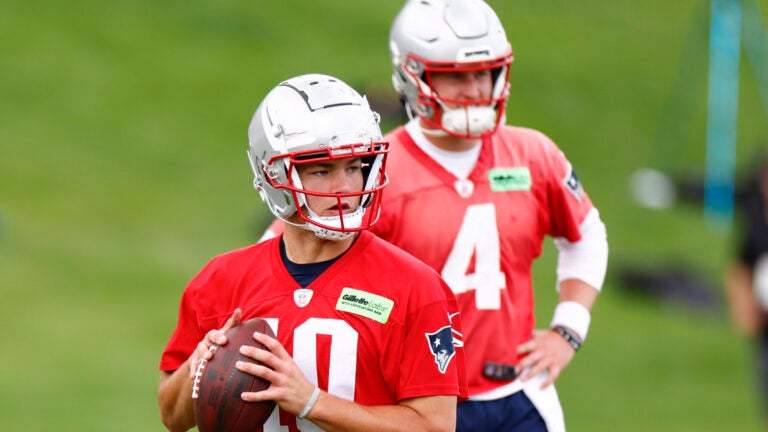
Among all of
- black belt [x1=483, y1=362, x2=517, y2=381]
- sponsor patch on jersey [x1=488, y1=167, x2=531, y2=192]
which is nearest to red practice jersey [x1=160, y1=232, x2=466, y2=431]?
black belt [x1=483, y1=362, x2=517, y2=381]

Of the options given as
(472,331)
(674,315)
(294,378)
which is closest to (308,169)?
(294,378)

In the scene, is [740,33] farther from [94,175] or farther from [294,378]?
[294,378]

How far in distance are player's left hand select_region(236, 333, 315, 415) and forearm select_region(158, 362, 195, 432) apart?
322 millimetres

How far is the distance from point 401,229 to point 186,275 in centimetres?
1079

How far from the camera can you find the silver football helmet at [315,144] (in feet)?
14.9

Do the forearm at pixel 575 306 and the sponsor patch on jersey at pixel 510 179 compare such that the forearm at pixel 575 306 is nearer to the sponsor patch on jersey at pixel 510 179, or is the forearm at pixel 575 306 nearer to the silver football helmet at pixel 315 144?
the sponsor patch on jersey at pixel 510 179

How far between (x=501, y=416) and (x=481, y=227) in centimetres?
74

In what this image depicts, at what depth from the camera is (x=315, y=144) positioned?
4.57 metres

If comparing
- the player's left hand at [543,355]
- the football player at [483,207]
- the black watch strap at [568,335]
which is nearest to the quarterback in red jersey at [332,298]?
the football player at [483,207]

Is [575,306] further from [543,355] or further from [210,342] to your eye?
[210,342]

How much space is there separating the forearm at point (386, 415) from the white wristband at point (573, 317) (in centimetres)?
147

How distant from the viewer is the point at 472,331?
5.59 m

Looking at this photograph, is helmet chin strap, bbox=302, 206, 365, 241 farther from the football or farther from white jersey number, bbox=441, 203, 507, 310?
white jersey number, bbox=441, 203, 507, 310

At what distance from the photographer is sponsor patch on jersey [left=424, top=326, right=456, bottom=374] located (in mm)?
4500
